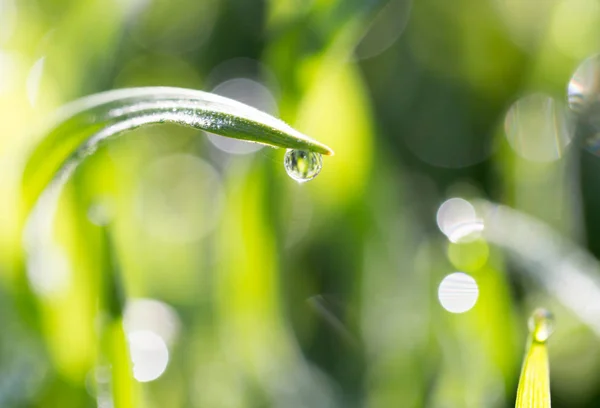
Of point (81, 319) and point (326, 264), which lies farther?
point (326, 264)

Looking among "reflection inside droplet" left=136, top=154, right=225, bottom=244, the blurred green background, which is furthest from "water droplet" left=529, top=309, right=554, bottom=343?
"reflection inside droplet" left=136, top=154, right=225, bottom=244

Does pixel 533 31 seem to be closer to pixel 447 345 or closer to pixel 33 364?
pixel 447 345

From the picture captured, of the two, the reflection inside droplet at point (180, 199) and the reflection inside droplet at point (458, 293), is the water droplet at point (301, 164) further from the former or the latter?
the reflection inside droplet at point (180, 199)

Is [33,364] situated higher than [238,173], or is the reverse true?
[238,173]

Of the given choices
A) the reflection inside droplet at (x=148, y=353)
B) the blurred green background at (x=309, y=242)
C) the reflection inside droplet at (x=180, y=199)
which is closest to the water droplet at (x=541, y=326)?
the blurred green background at (x=309, y=242)

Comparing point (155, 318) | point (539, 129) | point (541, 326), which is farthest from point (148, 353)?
point (539, 129)

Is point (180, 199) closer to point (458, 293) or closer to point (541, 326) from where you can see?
point (458, 293)

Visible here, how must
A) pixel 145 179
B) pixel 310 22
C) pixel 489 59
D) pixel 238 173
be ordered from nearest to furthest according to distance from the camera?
pixel 310 22 < pixel 238 173 < pixel 145 179 < pixel 489 59

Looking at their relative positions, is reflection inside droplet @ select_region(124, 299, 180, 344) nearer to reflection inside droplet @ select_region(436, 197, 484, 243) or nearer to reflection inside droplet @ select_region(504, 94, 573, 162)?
reflection inside droplet @ select_region(436, 197, 484, 243)

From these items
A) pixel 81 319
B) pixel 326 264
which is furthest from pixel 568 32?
pixel 81 319
